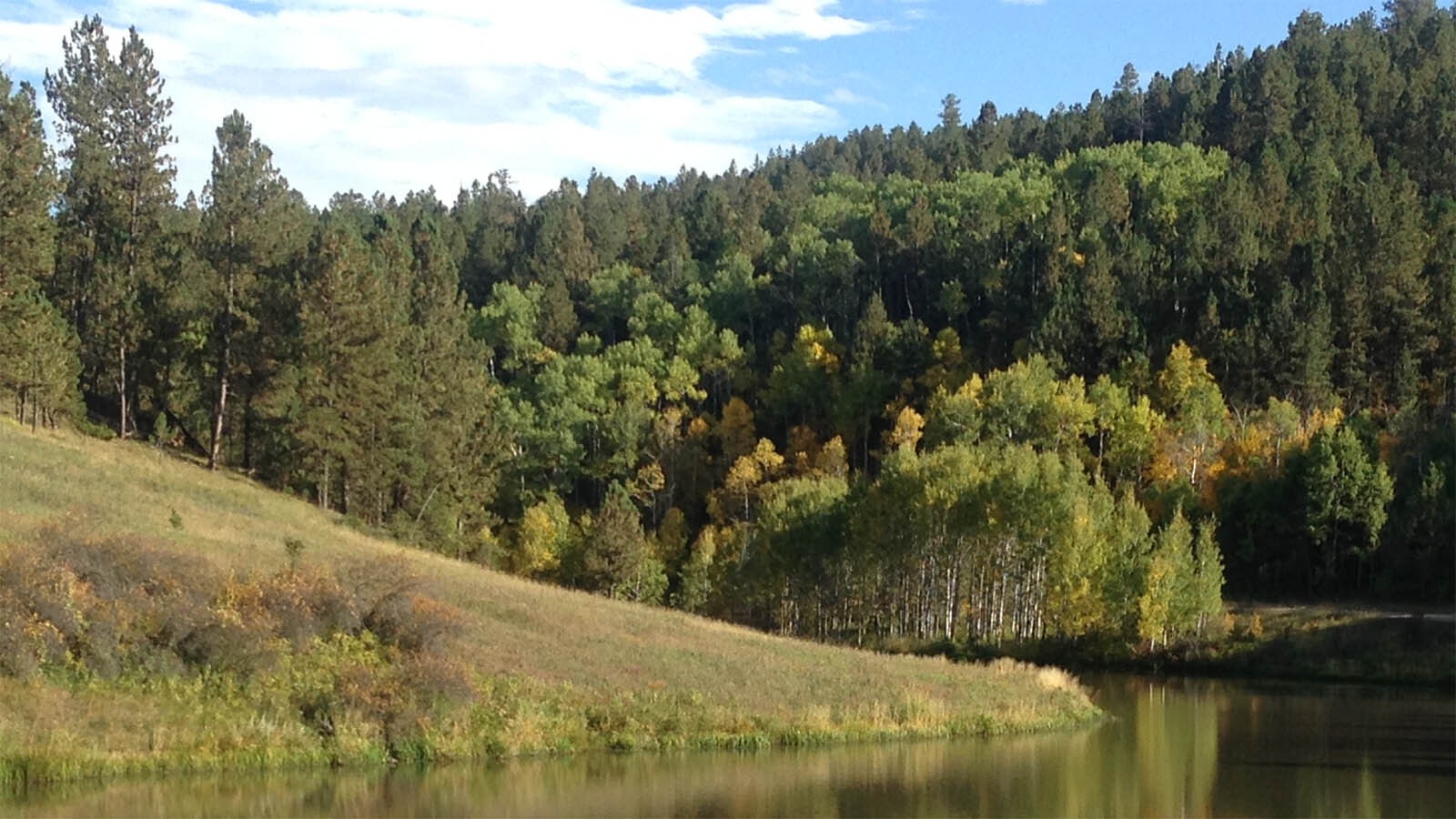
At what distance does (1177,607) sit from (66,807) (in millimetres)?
→ 60156

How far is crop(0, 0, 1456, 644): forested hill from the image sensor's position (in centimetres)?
8231

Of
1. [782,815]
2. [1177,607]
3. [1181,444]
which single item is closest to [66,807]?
[782,815]

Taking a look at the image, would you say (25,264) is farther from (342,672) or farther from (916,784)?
(916,784)

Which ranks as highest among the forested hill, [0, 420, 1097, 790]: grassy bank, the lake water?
the forested hill

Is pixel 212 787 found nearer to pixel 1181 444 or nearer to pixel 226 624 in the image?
pixel 226 624

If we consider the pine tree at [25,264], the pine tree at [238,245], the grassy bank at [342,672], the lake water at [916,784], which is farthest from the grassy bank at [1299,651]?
the pine tree at [25,264]

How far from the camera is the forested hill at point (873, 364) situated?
270ft

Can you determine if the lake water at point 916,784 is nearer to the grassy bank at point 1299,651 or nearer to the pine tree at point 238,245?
the grassy bank at point 1299,651

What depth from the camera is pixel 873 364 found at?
134500mm

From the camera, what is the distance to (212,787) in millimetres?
35375

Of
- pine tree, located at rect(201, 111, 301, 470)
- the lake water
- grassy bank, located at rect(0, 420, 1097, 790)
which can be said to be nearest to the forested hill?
pine tree, located at rect(201, 111, 301, 470)

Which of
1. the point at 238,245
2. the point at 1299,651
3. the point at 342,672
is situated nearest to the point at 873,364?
the point at 1299,651

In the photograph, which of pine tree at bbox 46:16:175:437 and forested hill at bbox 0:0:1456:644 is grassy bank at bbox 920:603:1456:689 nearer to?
forested hill at bbox 0:0:1456:644

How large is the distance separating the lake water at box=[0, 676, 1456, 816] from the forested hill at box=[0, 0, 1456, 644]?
33.4m
